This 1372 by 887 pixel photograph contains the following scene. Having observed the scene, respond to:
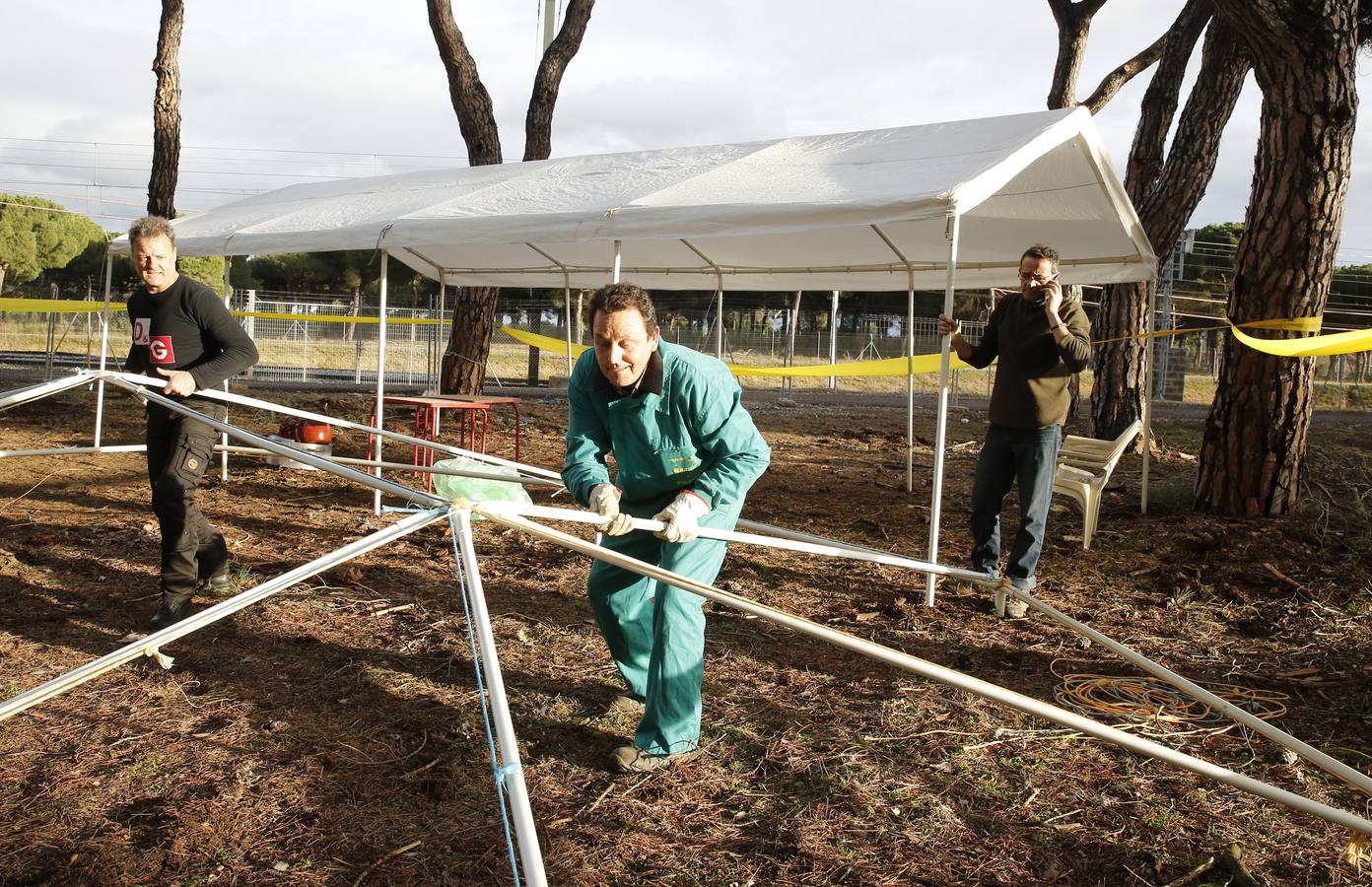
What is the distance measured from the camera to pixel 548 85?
1183cm

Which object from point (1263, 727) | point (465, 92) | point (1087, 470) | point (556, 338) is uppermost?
point (465, 92)

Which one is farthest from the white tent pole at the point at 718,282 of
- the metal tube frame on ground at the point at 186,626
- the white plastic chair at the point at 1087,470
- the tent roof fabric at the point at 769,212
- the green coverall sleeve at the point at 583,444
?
the metal tube frame on ground at the point at 186,626

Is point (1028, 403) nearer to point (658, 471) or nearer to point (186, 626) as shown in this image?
point (658, 471)

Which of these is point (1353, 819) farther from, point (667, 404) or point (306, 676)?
point (306, 676)

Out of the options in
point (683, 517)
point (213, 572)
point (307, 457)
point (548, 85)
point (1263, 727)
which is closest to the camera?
point (1263, 727)

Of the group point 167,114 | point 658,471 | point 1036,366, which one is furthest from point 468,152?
point 658,471

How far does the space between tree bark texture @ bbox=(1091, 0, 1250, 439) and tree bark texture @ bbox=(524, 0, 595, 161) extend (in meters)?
6.58

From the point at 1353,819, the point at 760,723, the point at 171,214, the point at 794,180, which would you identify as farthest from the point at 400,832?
the point at 171,214

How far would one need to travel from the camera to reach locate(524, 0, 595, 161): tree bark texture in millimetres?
11812

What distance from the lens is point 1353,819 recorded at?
A: 185 centimetres

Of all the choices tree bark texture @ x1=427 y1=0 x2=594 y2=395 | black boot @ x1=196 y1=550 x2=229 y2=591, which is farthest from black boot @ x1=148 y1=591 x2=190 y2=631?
tree bark texture @ x1=427 y1=0 x2=594 y2=395

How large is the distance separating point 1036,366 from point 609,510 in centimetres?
282

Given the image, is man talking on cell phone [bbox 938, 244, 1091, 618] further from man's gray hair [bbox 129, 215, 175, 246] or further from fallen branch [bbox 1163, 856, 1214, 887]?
man's gray hair [bbox 129, 215, 175, 246]

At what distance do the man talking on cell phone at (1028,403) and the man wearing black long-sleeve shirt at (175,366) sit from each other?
3.37m
